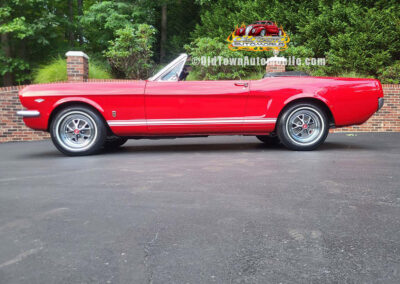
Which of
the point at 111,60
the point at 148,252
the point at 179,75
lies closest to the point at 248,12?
the point at 111,60

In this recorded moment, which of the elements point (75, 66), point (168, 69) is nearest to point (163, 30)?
point (75, 66)

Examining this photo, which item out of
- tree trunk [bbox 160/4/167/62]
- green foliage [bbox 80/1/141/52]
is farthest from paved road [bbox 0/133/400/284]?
tree trunk [bbox 160/4/167/62]

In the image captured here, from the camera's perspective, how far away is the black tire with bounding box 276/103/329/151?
5367 mm

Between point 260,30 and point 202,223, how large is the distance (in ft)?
37.9

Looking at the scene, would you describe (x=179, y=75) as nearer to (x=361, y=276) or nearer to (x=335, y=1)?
(x=361, y=276)

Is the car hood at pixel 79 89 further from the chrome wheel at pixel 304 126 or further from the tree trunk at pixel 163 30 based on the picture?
the tree trunk at pixel 163 30

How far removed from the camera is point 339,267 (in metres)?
1.73

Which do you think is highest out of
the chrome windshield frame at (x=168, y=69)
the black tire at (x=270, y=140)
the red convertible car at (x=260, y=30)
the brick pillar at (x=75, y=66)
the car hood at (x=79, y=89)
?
the red convertible car at (x=260, y=30)

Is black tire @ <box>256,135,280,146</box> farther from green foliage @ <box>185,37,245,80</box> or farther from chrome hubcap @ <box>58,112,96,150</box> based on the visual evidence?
green foliage @ <box>185,37,245,80</box>

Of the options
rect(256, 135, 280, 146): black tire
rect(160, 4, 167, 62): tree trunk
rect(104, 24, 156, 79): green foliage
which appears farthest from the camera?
rect(160, 4, 167, 62): tree trunk

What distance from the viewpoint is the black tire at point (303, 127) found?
5367mm

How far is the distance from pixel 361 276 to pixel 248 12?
13072 millimetres

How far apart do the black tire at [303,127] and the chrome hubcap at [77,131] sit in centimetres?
278

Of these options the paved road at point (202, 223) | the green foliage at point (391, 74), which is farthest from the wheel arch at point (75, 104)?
the green foliage at point (391, 74)
